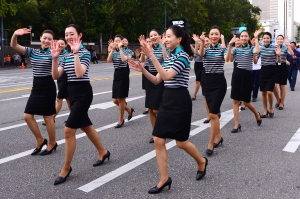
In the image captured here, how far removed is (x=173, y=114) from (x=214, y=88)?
81.8 inches

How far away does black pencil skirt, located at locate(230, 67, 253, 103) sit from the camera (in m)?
7.20

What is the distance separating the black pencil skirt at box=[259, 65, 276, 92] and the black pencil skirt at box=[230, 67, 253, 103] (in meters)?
1.52

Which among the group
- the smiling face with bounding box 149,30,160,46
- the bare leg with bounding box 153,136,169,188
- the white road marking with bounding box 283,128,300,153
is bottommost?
the white road marking with bounding box 283,128,300,153

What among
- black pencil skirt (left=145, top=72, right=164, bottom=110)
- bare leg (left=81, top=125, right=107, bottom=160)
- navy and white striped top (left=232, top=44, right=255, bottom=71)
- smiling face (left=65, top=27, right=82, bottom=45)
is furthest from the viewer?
navy and white striped top (left=232, top=44, right=255, bottom=71)

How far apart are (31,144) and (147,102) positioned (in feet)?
7.01

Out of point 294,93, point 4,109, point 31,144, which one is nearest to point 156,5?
point 294,93

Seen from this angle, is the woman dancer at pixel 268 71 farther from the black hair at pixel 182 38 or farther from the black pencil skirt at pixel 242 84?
the black hair at pixel 182 38

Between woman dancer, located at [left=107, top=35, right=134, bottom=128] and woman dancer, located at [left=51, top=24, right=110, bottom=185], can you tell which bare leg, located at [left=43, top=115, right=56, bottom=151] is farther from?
woman dancer, located at [left=107, top=35, right=134, bottom=128]

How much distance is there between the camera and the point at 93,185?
176 inches

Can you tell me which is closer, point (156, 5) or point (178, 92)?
point (178, 92)

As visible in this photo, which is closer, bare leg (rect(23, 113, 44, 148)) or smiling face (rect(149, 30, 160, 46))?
bare leg (rect(23, 113, 44, 148))

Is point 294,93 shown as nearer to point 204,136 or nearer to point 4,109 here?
point 204,136

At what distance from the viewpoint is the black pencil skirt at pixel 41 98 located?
5.65 m

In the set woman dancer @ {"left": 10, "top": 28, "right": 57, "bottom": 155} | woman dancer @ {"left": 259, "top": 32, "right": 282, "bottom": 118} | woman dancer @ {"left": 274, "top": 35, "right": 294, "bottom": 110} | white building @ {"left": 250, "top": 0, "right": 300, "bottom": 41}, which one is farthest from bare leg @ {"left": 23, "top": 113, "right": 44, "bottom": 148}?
white building @ {"left": 250, "top": 0, "right": 300, "bottom": 41}
